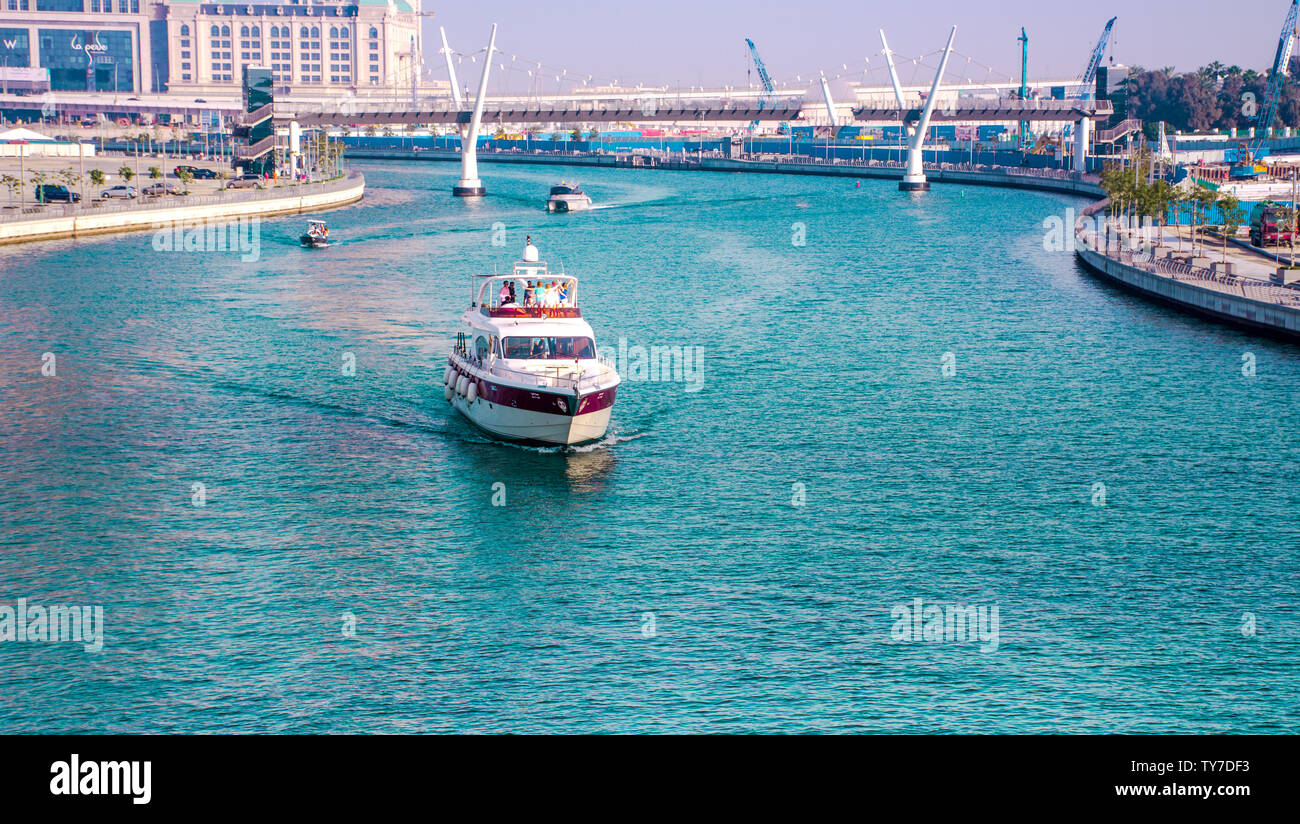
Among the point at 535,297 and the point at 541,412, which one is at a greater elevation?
the point at 535,297

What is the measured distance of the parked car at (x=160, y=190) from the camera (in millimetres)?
147750

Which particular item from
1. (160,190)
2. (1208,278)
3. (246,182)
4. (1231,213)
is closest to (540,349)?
(1208,278)

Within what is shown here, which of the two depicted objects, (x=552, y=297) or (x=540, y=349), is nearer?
(x=540, y=349)

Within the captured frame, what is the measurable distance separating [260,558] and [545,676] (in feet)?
35.2

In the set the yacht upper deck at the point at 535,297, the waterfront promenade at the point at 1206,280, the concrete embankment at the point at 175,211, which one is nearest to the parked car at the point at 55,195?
the concrete embankment at the point at 175,211

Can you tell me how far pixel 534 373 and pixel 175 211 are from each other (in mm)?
95980

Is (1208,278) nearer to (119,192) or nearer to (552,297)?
(552,297)

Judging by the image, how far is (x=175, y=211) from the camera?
13338cm

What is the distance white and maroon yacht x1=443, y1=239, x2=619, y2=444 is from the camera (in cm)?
4744

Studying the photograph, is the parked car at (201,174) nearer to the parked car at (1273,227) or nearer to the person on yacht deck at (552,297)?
the parked car at (1273,227)

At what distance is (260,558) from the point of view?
37938mm

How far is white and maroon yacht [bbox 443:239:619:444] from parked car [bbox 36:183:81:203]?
10274 cm

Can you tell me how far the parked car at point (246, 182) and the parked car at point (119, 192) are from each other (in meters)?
15.0
